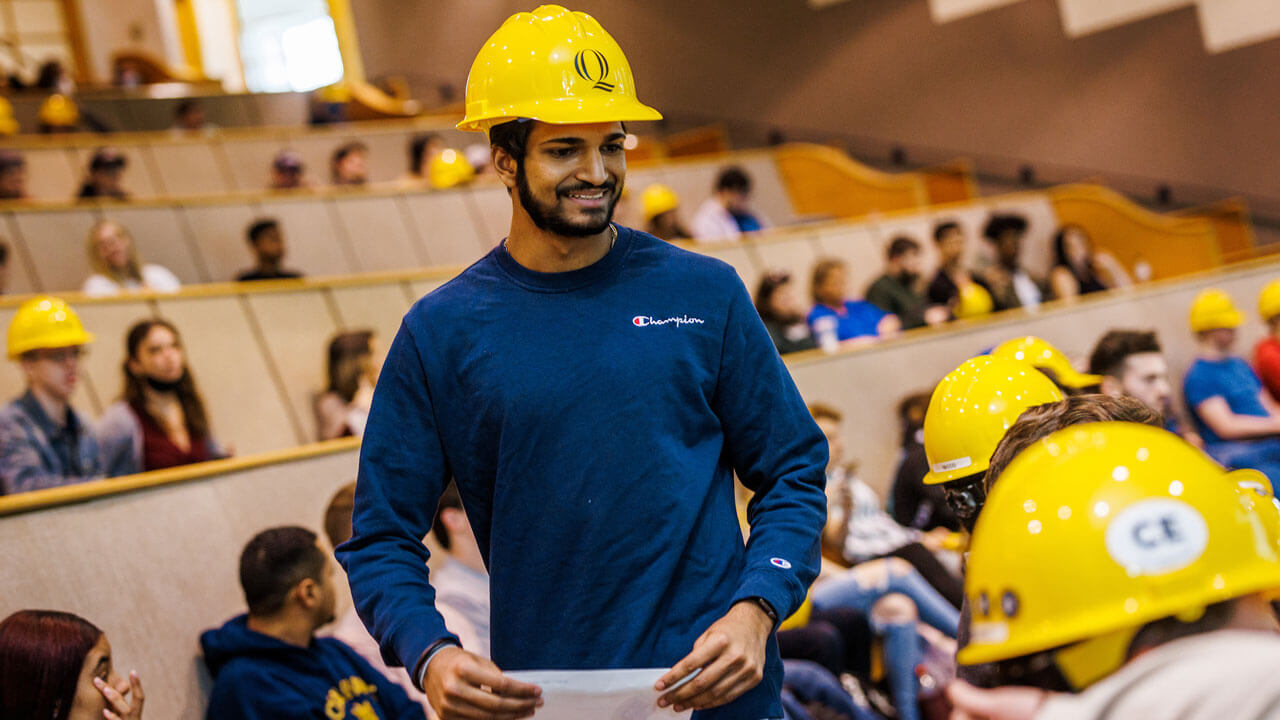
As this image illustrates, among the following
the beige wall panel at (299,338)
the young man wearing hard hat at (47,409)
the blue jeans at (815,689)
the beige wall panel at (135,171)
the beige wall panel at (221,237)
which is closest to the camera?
the blue jeans at (815,689)

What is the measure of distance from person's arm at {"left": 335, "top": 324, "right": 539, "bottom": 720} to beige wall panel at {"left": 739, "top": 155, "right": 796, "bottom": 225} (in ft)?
28.4

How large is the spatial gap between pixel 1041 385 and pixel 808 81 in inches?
366

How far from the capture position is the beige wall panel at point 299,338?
5.46m

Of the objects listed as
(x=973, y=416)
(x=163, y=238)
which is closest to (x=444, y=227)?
(x=163, y=238)

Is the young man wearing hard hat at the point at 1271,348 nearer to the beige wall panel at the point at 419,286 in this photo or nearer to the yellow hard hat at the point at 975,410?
the yellow hard hat at the point at 975,410

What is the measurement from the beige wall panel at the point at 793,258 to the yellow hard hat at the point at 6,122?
25.0 feet

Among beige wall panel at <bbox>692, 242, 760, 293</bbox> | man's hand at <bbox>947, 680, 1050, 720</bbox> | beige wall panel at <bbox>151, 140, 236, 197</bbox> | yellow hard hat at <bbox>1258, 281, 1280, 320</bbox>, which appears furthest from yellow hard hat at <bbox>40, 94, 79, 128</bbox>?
man's hand at <bbox>947, 680, 1050, 720</bbox>

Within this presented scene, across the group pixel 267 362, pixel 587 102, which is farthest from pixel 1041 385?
pixel 267 362

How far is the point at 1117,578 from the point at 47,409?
3.75 meters

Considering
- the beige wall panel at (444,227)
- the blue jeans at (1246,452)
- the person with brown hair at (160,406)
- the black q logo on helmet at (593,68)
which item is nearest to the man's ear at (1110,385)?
the blue jeans at (1246,452)

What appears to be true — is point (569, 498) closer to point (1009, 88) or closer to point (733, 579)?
point (733, 579)

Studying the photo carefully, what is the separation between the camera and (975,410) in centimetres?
229

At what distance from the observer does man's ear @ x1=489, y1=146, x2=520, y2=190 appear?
165 centimetres

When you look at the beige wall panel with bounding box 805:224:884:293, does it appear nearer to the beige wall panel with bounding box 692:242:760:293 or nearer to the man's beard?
the beige wall panel with bounding box 692:242:760:293
